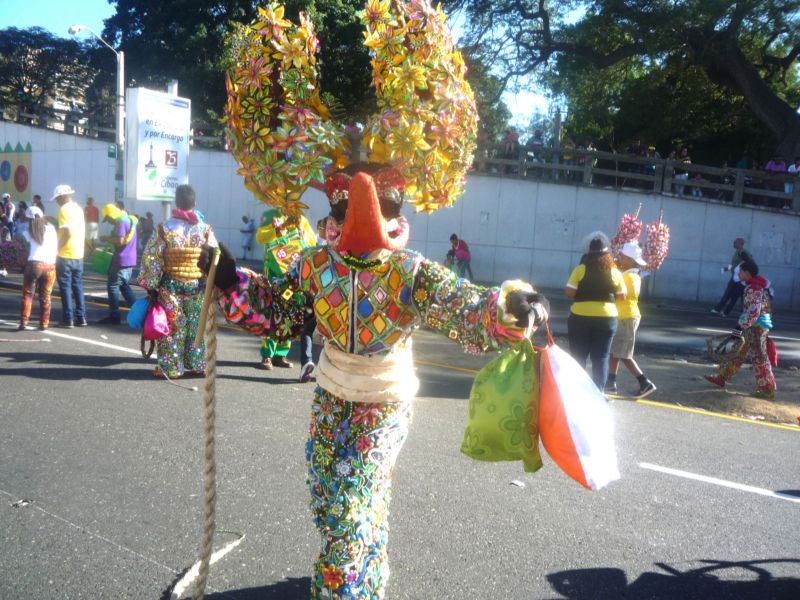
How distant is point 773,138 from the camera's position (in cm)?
2502

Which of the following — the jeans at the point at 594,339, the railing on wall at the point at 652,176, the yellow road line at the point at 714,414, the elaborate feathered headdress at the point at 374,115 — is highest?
the railing on wall at the point at 652,176

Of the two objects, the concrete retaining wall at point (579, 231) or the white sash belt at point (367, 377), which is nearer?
the white sash belt at point (367, 377)

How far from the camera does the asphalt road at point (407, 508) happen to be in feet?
11.2

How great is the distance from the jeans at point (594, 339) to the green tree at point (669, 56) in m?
15.5

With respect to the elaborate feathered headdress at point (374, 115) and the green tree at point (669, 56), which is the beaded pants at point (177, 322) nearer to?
the elaborate feathered headdress at point (374, 115)

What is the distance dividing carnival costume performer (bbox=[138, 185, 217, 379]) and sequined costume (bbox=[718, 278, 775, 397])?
5.93 meters

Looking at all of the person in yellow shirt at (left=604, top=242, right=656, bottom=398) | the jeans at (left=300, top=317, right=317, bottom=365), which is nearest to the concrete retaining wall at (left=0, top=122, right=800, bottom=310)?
the person in yellow shirt at (left=604, top=242, right=656, bottom=398)

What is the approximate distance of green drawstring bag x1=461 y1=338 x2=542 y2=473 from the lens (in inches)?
95.7

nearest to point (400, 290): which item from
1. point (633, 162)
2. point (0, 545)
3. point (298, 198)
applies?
point (298, 198)

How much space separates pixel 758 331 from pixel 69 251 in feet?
29.1

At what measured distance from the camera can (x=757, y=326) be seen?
757 centimetres

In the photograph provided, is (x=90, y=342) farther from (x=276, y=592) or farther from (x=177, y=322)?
(x=276, y=592)

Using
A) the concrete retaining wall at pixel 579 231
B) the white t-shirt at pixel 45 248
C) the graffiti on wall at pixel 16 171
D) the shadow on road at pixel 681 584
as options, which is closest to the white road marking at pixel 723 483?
the shadow on road at pixel 681 584

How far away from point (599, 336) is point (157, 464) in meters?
4.09
